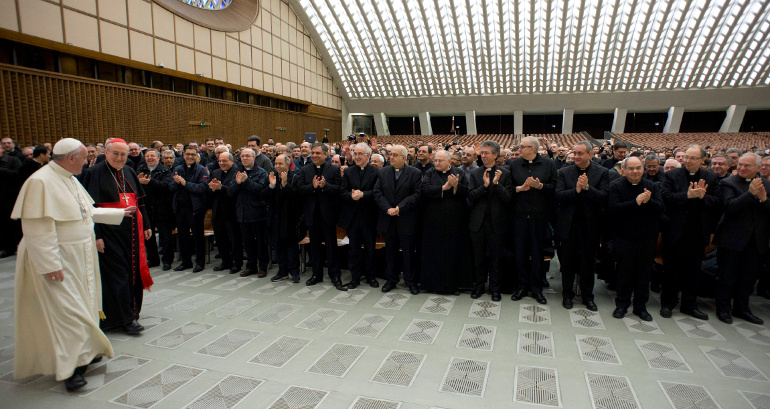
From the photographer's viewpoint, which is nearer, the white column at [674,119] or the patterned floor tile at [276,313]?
the patterned floor tile at [276,313]

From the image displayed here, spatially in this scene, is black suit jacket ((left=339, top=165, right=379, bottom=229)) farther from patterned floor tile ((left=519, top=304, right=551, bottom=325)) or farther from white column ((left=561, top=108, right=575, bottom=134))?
white column ((left=561, top=108, right=575, bottom=134))

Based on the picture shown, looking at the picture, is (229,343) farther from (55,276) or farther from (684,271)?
(684,271)

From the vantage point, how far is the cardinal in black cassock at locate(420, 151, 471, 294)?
503 cm

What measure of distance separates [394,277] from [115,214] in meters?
3.18

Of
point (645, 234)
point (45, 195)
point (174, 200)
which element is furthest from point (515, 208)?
point (174, 200)

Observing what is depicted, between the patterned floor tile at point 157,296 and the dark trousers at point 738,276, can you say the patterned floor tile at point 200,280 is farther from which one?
the dark trousers at point 738,276

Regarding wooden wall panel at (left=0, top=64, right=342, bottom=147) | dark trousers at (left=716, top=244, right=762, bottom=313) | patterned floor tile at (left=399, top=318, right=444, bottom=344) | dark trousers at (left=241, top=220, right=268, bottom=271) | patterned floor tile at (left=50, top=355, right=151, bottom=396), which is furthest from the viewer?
wooden wall panel at (left=0, top=64, right=342, bottom=147)

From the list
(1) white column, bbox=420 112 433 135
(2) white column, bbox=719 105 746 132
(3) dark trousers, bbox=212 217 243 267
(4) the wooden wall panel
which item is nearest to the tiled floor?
(3) dark trousers, bbox=212 217 243 267

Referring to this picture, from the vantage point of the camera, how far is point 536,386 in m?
2.97

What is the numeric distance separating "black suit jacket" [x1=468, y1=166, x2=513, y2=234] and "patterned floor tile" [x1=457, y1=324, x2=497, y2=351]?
1.27 metres

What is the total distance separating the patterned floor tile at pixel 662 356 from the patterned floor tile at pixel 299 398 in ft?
8.67

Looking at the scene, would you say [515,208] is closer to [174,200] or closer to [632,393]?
[632,393]

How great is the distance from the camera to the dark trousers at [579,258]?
4.62 metres

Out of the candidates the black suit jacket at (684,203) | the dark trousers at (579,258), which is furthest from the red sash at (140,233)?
the black suit jacket at (684,203)
